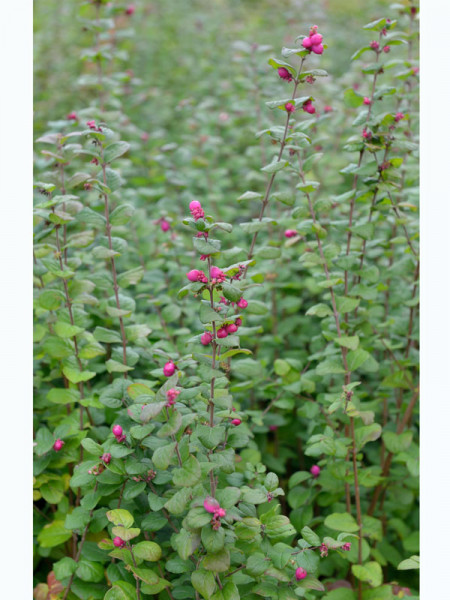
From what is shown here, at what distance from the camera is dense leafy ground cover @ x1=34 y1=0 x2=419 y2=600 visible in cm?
118

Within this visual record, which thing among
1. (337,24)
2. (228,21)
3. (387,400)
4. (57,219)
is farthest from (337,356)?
(337,24)

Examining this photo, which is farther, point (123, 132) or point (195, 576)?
point (123, 132)

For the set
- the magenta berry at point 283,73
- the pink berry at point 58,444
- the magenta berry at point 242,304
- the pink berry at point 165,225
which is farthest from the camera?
the pink berry at point 165,225

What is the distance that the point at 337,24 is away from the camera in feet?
18.1

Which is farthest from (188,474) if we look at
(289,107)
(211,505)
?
(289,107)

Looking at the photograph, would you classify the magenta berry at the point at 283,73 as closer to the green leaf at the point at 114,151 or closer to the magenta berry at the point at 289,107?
the magenta berry at the point at 289,107

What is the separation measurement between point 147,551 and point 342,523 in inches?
23.7

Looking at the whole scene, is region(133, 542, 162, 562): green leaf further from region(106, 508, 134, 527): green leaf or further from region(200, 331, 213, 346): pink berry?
region(200, 331, 213, 346): pink berry

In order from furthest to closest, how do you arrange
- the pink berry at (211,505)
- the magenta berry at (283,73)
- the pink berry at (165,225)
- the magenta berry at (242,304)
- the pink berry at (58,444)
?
1. the pink berry at (165,225)
2. the pink berry at (58,444)
3. the magenta berry at (283,73)
4. the magenta berry at (242,304)
5. the pink berry at (211,505)

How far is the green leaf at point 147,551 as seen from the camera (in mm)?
1198

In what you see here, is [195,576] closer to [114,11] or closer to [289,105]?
[289,105]

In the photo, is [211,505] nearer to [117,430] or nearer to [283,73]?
[117,430]

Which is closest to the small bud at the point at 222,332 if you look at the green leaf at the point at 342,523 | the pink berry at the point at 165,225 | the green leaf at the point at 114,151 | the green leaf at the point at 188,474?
the green leaf at the point at 188,474

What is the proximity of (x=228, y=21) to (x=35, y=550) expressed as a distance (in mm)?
4414
